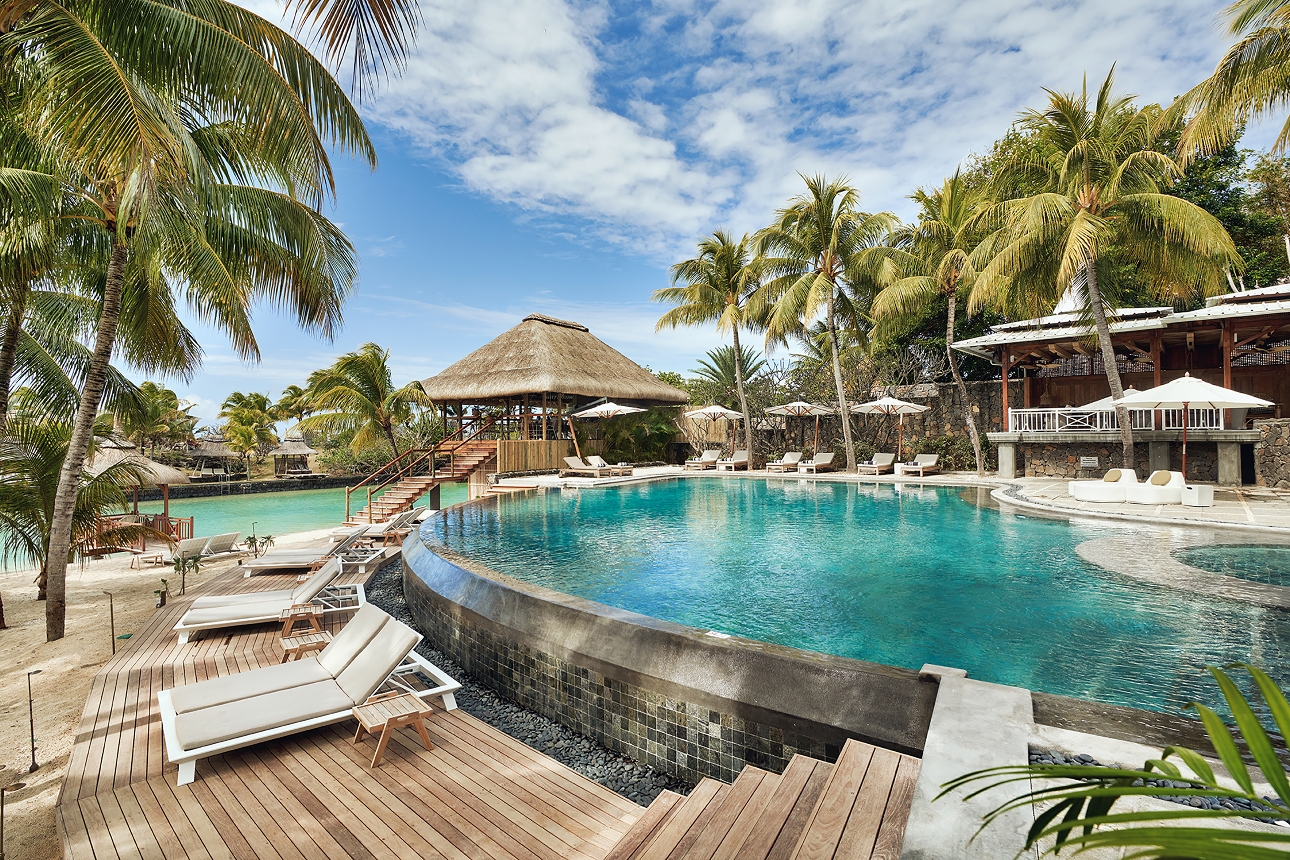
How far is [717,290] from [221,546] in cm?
1542

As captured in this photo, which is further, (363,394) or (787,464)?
(363,394)

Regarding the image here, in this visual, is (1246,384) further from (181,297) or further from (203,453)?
(203,453)

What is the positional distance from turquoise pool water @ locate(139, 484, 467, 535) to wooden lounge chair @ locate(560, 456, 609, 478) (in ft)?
16.7

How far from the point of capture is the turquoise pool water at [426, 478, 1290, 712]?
4.11m

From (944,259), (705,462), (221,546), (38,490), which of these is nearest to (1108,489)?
(944,259)

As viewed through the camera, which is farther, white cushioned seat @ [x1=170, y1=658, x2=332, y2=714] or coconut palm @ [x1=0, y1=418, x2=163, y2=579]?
coconut palm @ [x1=0, y1=418, x2=163, y2=579]

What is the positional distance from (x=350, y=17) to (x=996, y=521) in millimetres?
9996

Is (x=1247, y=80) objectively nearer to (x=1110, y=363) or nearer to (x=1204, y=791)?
(x=1110, y=363)

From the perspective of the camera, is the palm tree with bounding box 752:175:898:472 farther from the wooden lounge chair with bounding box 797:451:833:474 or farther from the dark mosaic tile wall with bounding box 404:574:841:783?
the dark mosaic tile wall with bounding box 404:574:841:783

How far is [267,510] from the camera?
813 inches

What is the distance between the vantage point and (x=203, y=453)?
3041cm

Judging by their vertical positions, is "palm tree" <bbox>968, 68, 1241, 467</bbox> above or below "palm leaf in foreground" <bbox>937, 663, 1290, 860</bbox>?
above

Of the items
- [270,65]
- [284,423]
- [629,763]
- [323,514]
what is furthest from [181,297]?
[284,423]

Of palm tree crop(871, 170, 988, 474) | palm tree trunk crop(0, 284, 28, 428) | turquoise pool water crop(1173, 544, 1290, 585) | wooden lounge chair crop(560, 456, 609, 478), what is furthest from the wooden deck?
palm tree crop(871, 170, 988, 474)
